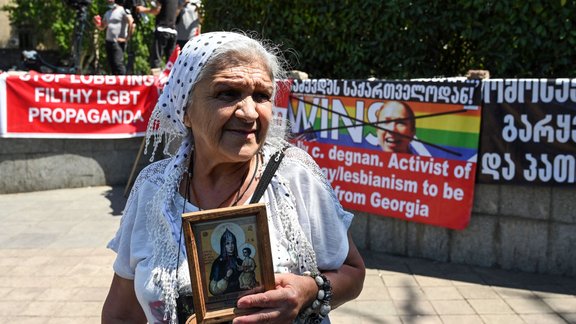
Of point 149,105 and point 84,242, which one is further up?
point 149,105

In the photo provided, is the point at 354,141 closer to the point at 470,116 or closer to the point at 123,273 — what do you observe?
the point at 470,116

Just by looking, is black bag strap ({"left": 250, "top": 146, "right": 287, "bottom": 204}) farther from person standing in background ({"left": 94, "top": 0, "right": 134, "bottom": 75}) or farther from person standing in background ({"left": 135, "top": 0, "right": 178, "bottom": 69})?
person standing in background ({"left": 94, "top": 0, "right": 134, "bottom": 75})

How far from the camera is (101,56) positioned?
2686 centimetres

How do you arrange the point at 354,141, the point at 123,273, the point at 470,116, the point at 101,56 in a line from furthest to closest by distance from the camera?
the point at 101,56, the point at 354,141, the point at 470,116, the point at 123,273

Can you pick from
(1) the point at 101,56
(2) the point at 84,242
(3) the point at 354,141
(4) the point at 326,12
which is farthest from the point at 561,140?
(1) the point at 101,56

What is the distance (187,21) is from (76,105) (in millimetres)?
2177

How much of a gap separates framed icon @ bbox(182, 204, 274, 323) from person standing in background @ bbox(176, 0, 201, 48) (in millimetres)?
7784

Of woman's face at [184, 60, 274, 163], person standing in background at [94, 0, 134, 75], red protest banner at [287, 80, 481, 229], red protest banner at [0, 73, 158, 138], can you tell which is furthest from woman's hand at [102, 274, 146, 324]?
person standing in background at [94, 0, 134, 75]

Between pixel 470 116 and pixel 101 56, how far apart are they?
2442 cm

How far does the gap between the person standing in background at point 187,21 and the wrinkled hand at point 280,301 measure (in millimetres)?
7747

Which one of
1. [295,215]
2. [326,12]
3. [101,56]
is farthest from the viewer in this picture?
[101,56]

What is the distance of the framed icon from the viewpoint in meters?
1.49

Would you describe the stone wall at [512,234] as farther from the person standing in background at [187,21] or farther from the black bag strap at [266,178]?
the person standing in background at [187,21]

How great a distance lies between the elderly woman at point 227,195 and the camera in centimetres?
172
